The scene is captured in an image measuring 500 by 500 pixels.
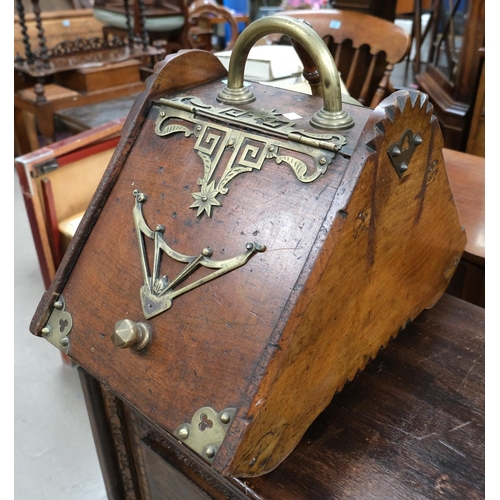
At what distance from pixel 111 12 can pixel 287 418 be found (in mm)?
3366

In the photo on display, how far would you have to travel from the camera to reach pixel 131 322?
2.38 feet

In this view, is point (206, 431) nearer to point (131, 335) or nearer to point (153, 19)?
point (131, 335)

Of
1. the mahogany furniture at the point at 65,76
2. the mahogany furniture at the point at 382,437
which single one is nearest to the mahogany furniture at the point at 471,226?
the mahogany furniture at the point at 382,437

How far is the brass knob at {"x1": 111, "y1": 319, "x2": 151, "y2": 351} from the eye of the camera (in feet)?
2.32

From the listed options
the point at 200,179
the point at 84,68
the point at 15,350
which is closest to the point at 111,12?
the point at 84,68

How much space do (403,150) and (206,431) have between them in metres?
0.46

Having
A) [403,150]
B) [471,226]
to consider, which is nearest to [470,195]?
[471,226]

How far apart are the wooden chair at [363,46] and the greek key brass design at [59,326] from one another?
3.97 ft

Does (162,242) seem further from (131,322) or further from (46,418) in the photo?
(46,418)

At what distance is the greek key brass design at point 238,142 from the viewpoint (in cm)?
69

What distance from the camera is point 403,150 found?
670 millimetres

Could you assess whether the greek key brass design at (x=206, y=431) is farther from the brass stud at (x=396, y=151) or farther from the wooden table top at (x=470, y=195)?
the wooden table top at (x=470, y=195)

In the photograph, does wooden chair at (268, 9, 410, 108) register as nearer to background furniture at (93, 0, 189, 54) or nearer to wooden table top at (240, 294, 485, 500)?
wooden table top at (240, 294, 485, 500)

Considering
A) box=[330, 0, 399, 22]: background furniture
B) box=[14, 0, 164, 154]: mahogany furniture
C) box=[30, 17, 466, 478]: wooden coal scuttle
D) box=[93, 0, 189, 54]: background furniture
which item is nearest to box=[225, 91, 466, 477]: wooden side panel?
box=[30, 17, 466, 478]: wooden coal scuttle
